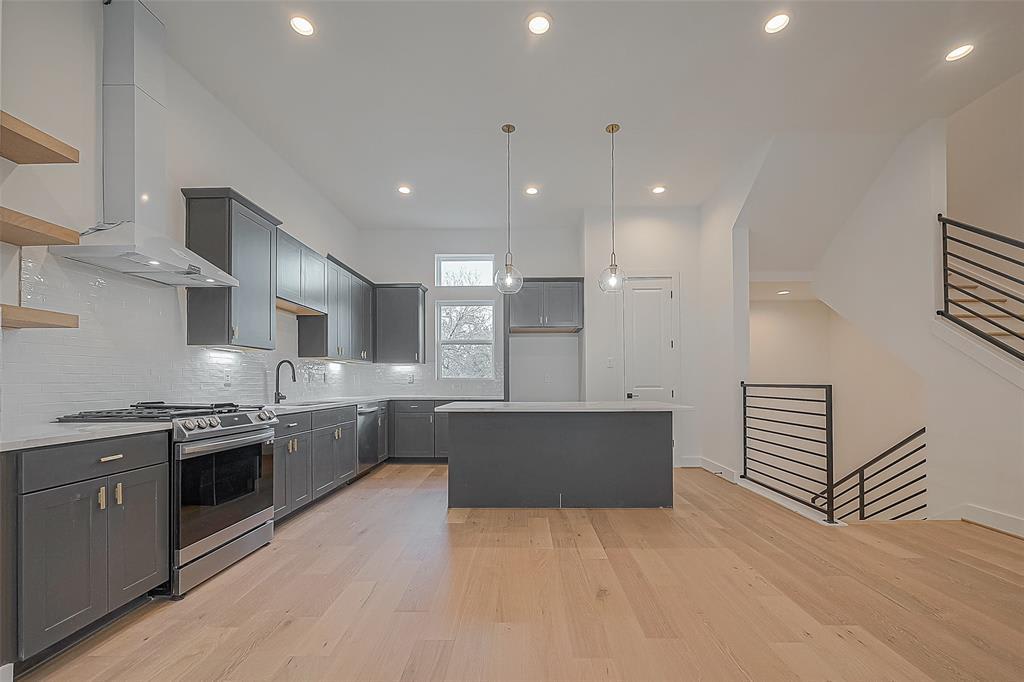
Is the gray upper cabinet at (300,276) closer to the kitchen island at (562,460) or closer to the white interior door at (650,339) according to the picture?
the kitchen island at (562,460)

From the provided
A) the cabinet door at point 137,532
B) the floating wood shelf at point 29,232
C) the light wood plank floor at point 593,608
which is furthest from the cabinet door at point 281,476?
the floating wood shelf at point 29,232

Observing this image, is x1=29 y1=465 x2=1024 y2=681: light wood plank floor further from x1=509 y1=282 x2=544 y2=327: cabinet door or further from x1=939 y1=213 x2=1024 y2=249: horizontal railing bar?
x1=509 y1=282 x2=544 y2=327: cabinet door

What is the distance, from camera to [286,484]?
3965mm

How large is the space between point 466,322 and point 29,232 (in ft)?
18.2

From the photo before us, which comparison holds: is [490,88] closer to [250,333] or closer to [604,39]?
[604,39]

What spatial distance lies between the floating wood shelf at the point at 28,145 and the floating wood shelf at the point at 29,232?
25 centimetres

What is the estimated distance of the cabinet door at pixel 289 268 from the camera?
4395 millimetres

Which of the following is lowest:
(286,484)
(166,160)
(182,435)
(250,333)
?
(286,484)

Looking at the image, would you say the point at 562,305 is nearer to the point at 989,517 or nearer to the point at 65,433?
the point at 989,517

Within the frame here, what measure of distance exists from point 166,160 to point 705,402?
19.1ft

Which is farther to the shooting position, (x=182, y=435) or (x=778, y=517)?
(x=778, y=517)

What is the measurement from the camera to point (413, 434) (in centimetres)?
679

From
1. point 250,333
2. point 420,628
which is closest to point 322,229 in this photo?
point 250,333

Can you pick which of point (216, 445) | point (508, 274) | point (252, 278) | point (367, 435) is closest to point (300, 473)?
point (216, 445)
